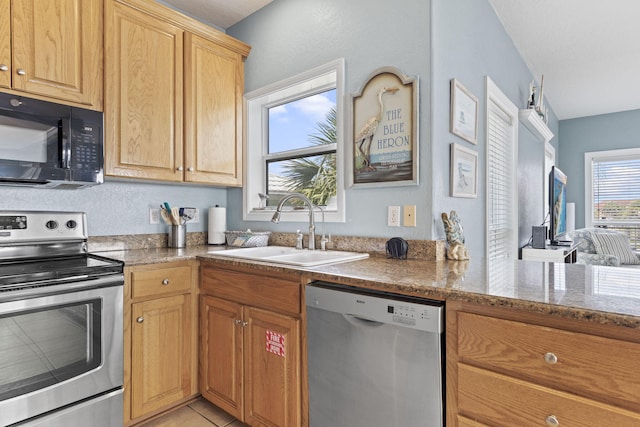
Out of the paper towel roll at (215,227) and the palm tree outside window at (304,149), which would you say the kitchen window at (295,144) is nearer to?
the palm tree outside window at (304,149)

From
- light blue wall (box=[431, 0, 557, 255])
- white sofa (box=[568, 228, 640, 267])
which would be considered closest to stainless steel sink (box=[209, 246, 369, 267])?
light blue wall (box=[431, 0, 557, 255])

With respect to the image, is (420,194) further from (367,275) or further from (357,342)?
(357,342)

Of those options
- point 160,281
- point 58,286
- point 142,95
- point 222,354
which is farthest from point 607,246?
point 58,286

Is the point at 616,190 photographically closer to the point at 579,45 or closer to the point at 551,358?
the point at 579,45

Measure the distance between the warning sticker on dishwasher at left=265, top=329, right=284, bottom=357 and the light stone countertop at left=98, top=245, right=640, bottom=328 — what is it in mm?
296

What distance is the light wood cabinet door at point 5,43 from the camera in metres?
1.64

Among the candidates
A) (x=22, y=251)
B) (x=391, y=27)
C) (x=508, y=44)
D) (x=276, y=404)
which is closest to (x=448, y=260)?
(x=276, y=404)

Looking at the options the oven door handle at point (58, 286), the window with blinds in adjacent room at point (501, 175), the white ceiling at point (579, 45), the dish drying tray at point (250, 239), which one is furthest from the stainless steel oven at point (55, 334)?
the white ceiling at point (579, 45)

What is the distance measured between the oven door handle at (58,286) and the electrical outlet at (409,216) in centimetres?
143

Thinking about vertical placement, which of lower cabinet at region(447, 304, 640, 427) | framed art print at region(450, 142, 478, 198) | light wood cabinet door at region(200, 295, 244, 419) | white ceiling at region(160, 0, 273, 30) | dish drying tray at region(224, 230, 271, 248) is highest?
white ceiling at region(160, 0, 273, 30)

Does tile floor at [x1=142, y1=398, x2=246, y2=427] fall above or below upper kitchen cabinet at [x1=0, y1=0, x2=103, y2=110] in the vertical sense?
below

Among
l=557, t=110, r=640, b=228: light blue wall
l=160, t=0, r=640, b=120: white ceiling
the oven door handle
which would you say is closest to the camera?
the oven door handle

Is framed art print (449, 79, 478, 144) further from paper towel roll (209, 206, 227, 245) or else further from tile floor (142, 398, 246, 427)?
tile floor (142, 398, 246, 427)

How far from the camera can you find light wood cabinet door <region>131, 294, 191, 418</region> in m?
1.77
